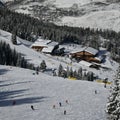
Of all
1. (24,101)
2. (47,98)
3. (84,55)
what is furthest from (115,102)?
(84,55)

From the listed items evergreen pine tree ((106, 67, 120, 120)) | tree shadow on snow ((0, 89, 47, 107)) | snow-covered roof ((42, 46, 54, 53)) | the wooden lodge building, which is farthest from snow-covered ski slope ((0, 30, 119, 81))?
evergreen pine tree ((106, 67, 120, 120))

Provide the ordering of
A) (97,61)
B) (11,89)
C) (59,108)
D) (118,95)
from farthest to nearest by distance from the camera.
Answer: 1. (97,61)
2. (11,89)
3. (59,108)
4. (118,95)

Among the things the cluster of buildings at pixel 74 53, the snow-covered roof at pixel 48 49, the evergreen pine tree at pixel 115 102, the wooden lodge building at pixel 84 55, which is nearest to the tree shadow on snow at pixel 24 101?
the evergreen pine tree at pixel 115 102

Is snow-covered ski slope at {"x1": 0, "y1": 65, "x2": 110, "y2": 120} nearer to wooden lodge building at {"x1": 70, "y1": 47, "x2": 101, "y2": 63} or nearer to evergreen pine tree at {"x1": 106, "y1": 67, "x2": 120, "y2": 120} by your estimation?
evergreen pine tree at {"x1": 106, "y1": 67, "x2": 120, "y2": 120}

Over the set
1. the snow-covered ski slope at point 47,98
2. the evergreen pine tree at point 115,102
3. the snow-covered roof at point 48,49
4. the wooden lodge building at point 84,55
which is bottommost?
the wooden lodge building at point 84,55

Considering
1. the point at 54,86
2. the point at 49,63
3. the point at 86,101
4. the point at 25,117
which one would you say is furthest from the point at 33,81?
the point at 49,63

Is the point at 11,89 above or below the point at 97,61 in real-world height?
above

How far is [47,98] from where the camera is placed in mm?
74938

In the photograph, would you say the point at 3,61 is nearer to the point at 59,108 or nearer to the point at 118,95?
the point at 59,108

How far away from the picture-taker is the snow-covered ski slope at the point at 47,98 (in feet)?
210

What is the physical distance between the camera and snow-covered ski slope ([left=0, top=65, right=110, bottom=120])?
210 ft

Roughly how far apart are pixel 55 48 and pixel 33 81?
4048 inches

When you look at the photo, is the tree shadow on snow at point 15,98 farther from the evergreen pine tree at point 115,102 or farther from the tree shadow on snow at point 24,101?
the evergreen pine tree at point 115,102

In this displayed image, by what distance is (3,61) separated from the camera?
144 metres
